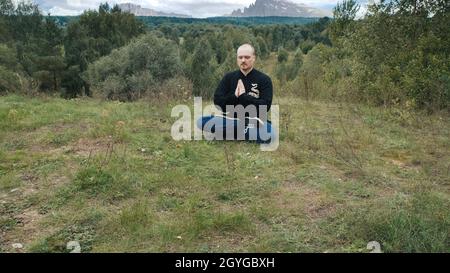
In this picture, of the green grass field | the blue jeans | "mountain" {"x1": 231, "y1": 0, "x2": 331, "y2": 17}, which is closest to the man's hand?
the blue jeans

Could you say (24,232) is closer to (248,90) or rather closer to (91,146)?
(91,146)

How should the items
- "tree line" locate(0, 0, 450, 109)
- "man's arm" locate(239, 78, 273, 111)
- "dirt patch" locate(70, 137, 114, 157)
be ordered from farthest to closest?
1. "tree line" locate(0, 0, 450, 109)
2. "man's arm" locate(239, 78, 273, 111)
3. "dirt patch" locate(70, 137, 114, 157)

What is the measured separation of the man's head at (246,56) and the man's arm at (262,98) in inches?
13.8

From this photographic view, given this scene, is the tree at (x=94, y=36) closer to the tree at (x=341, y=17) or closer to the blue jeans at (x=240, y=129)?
the tree at (x=341, y=17)

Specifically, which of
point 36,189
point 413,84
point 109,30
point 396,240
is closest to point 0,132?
point 36,189

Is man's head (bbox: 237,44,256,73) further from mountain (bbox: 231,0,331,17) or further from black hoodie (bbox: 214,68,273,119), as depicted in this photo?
mountain (bbox: 231,0,331,17)

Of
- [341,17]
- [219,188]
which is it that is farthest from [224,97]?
[341,17]

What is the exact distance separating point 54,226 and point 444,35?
362 inches

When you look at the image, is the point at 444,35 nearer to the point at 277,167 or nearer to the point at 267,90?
the point at 267,90

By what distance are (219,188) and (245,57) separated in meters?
2.29

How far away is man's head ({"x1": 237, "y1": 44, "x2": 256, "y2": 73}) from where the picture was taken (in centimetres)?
550
